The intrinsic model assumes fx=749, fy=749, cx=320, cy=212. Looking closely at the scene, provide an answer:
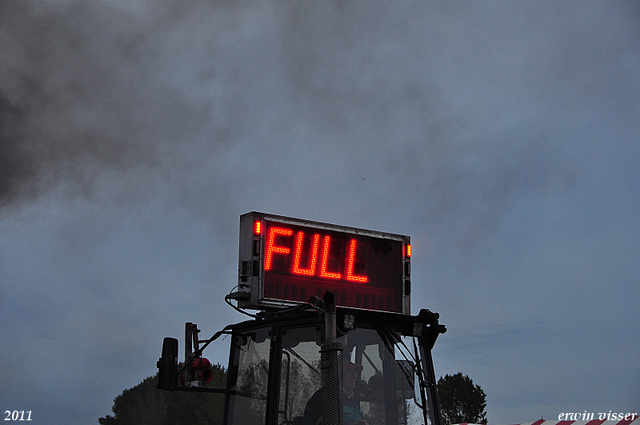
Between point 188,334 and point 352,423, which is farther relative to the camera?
point 188,334

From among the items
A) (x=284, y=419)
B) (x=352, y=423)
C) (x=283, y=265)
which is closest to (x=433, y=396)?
(x=352, y=423)

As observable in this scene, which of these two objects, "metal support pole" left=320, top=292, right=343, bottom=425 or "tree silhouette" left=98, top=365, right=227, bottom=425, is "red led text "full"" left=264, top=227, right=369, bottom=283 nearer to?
"metal support pole" left=320, top=292, right=343, bottom=425

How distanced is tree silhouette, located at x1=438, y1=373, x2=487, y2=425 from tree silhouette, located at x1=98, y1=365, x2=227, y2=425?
1966cm

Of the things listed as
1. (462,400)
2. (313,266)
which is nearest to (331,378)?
(313,266)

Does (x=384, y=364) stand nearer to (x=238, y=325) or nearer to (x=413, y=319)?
(x=413, y=319)

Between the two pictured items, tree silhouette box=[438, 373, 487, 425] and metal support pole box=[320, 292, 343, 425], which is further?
tree silhouette box=[438, 373, 487, 425]

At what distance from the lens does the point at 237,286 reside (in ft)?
24.6

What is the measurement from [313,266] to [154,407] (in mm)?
80837

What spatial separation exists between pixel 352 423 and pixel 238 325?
1.74 metres

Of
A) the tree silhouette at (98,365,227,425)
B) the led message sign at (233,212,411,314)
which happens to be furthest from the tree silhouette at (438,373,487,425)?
the led message sign at (233,212,411,314)

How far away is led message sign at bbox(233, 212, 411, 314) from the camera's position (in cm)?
732

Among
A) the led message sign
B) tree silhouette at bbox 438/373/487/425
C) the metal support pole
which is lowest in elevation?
the metal support pole

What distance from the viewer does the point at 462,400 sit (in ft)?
193

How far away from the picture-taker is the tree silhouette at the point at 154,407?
69.1 meters
